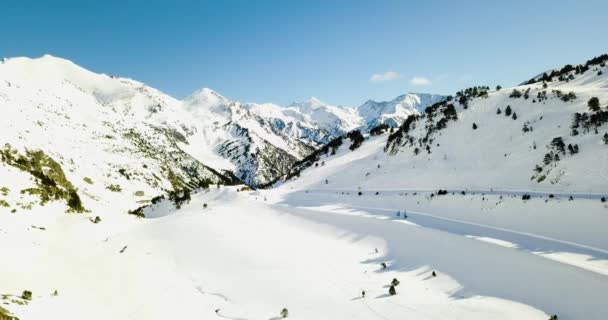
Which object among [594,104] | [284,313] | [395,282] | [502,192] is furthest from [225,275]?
[594,104]

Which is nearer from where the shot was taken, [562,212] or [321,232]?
[562,212]

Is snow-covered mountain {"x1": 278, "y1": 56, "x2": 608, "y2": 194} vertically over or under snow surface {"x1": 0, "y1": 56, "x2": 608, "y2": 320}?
over

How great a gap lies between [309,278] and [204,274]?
26.7 feet

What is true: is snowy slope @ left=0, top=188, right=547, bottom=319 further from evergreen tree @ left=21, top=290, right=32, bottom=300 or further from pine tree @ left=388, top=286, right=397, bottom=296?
evergreen tree @ left=21, top=290, right=32, bottom=300

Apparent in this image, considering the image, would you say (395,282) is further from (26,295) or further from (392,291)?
(26,295)

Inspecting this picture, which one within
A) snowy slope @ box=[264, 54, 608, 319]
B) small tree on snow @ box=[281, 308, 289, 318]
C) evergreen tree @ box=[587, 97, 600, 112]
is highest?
evergreen tree @ box=[587, 97, 600, 112]

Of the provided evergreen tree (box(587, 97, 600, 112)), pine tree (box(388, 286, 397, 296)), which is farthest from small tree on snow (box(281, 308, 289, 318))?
evergreen tree (box(587, 97, 600, 112))

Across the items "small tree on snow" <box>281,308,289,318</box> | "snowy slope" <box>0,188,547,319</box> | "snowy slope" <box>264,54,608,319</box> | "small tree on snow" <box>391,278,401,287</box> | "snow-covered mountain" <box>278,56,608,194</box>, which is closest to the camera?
"small tree on snow" <box>281,308,289,318</box>

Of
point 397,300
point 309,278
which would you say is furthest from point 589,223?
point 309,278

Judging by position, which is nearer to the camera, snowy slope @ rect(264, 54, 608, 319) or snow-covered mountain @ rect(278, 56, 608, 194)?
snowy slope @ rect(264, 54, 608, 319)

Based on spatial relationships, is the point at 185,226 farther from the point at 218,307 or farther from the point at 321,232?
the point at 218,307

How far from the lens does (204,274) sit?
24453 mm

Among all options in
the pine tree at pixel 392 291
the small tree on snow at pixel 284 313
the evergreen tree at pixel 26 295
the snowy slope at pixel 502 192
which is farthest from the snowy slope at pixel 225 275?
the snowy slope at pixel 502 192

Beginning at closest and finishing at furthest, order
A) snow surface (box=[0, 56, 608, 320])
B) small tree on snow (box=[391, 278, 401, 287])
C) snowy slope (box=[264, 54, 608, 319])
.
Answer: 1. snow surface (box=[0, 56, 608, 320])
2. snowy slope (box=[264, 54, 608, 319])
3. small tree on snow (box=[391, 278, 401, 287])
